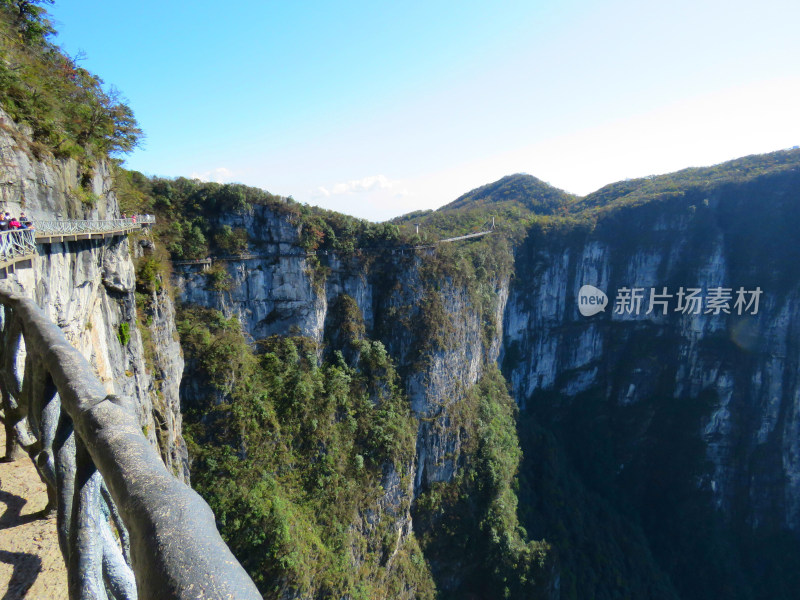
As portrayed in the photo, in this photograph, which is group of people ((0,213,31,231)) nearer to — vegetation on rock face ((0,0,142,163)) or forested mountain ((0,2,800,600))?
forested mountain ((0,2,800,600))

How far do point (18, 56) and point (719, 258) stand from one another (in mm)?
62845

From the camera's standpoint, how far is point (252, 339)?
2633 cm

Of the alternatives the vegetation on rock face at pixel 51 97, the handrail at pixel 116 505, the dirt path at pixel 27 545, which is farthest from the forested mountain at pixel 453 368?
the handrail at pixel 116 505

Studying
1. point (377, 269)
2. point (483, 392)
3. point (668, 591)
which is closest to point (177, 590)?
point (377, 269)

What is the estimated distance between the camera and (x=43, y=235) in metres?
7.94

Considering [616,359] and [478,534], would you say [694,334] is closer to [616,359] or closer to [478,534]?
[616,359]

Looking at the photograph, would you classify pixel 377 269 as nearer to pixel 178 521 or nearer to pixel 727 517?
pixel 178 521

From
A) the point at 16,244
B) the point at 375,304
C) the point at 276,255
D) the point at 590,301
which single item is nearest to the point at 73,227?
the point at 16,244

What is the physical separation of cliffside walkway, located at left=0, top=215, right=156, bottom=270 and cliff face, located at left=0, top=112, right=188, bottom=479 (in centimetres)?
24

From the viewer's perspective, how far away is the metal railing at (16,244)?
256 inches

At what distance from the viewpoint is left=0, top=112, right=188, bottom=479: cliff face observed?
7.92m

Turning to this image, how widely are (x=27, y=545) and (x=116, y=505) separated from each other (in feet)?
10.2

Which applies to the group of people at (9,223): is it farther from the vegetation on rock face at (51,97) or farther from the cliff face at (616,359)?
the cliff face at (616,359)

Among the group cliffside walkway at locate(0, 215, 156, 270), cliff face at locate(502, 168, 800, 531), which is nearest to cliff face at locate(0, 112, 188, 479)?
cliffside walkway at locate(0, 215, 156, 270)
